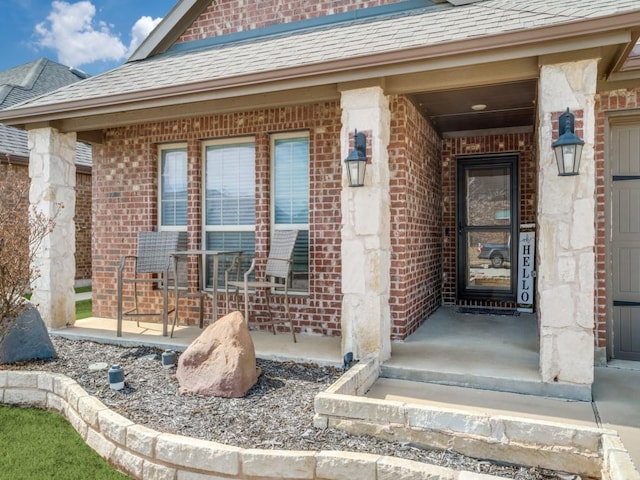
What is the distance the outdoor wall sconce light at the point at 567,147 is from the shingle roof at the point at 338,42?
694 mm

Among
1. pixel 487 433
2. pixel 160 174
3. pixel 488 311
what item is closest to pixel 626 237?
pixel 488 311

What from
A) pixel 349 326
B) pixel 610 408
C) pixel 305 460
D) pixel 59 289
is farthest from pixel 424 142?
pixel 59 289

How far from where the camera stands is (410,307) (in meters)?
5.37

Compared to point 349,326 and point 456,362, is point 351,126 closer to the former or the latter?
point 349,326

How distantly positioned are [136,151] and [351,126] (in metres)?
3.54

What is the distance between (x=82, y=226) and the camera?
482 inches

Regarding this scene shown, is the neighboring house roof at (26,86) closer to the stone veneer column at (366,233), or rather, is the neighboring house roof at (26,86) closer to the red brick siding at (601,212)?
the stone veneer column at (366,233)

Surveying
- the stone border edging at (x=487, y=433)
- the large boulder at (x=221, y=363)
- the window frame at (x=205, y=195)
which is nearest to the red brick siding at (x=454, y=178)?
the window frame at (x=205, y=195)

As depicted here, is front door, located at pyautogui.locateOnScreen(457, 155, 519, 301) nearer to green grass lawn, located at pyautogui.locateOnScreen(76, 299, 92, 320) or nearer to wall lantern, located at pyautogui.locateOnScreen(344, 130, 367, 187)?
wall lantern, located at pyautogui.locateOnScreen(344, 130, 367, 187)

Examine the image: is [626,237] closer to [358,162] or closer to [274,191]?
[358,162]

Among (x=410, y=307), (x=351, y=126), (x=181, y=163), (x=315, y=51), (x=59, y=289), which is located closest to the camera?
(x=351, y=126)

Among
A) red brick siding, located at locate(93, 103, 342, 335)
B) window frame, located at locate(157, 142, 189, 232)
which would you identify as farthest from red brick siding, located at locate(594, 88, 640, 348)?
window frame, located at locate(157, 142, 189, 232)

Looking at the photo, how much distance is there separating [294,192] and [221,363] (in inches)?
101

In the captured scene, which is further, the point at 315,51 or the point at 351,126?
the point at 315,51
